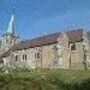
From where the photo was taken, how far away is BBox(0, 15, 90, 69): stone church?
60.1m

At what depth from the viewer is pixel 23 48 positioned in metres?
68.6

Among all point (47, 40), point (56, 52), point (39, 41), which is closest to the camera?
point (56, 52)

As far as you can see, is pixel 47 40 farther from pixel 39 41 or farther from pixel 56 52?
pixel 56 52

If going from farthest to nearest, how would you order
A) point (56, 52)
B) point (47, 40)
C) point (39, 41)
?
point (39, 41) → point (47, 40) → point (56, 52)

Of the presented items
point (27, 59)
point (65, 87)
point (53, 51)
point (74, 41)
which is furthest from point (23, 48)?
point (65, 87)

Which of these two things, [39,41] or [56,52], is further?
[39,41]

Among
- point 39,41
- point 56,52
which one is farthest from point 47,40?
point 56,52

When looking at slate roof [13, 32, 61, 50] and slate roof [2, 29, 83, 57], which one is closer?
slate roof [2, 29, 83, 57]

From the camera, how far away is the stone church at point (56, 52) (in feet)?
197

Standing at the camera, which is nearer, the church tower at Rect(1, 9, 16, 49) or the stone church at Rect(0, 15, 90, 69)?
the stone church at Rect(0, 15, 90, 69)

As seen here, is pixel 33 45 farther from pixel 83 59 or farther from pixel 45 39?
pixel 83 59

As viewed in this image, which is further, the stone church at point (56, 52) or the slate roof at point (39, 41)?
the slate roof at point (39, 41)

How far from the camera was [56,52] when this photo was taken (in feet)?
203

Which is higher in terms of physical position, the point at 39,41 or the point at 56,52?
the point at 39,41
